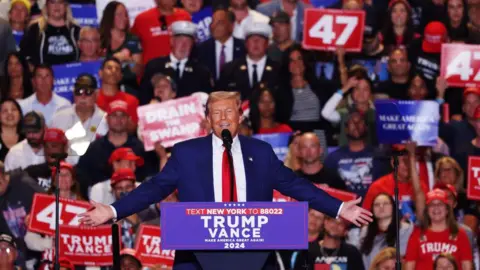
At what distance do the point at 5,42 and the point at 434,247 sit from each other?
5.37 meters

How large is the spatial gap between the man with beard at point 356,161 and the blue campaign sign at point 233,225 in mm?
5708

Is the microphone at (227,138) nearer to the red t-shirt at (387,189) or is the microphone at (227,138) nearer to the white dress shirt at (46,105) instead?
the red t-shirt at (387,189)

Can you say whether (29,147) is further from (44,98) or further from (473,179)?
(473,179)

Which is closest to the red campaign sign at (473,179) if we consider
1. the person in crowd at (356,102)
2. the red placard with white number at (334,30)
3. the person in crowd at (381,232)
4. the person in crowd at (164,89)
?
the person in crowd at (381,232)

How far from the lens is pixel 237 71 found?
15430mm

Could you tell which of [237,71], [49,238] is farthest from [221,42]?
[49,238]

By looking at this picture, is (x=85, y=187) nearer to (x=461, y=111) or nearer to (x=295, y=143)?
(x=295, y=143)

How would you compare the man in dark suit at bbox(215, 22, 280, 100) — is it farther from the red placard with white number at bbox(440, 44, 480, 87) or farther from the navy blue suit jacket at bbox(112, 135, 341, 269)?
the navy blue suit jacket at bbox(112, 135, 341, 269)

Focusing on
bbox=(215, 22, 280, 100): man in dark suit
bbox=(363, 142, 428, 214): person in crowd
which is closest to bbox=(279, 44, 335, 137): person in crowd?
bbox=(215, 22, 280, 100): man in dark suit

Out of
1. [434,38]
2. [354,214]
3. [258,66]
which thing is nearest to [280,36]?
[258,66]

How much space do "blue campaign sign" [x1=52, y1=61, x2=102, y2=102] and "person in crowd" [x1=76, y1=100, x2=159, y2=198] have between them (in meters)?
1.00

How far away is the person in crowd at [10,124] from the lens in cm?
1479

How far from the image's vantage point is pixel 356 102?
15055 mm

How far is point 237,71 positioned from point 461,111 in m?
2.42
